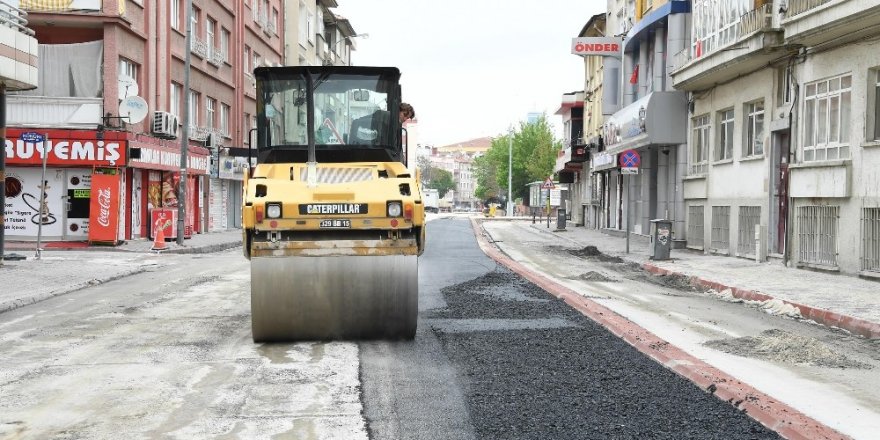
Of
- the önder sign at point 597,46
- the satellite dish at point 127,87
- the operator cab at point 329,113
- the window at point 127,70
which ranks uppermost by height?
the önder sign at point 597,46

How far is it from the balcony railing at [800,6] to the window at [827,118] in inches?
60.6

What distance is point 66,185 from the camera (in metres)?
25.2

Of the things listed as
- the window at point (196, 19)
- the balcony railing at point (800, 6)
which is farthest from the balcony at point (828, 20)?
the window at point (196, 19)

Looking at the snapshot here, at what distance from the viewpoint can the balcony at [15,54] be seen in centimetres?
1605

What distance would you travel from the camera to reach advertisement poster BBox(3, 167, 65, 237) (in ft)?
81.6

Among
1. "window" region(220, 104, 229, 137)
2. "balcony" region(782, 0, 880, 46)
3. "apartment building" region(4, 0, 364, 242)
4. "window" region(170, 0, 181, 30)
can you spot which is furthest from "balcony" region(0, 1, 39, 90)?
"window" region(220, 104, 229, 137)

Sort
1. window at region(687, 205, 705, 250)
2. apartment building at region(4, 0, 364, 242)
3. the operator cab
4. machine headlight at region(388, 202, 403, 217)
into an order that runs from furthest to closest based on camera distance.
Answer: window at region(687, 205, 705, 250) < apartment building at region(4, 0, 364, 242) < the operator cab < machine headlight at region(388, 202, 403, 217)

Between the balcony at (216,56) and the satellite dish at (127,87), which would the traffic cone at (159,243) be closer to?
the satellite dish at (127,87)

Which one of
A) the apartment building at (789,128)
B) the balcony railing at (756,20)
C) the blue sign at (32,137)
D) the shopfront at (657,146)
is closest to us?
the apartment building at (789,128)

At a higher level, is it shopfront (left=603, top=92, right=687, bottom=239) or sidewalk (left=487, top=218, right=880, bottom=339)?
shopfront (left=603, top=92, right=687, bottom=239)

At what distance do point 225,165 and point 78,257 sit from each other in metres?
17.1

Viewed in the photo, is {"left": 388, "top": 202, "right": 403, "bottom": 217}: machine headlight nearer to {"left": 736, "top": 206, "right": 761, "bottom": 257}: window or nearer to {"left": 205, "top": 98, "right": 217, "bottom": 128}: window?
{"left": 736, "top": 206, "right": 761, "bottom": 257}: window

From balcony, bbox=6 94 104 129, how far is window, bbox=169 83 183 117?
5618 mm

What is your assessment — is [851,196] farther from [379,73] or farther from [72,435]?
[72,435]
